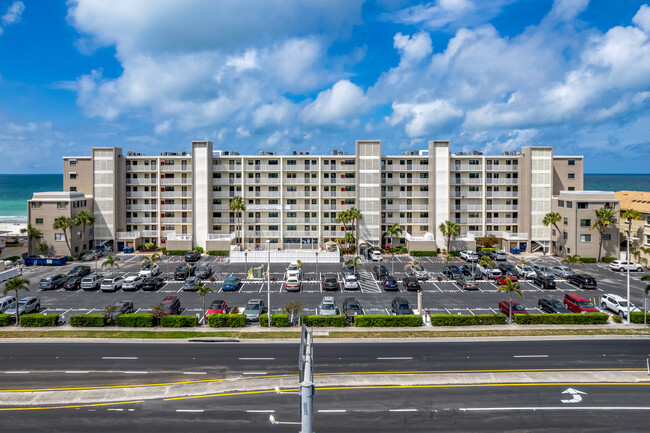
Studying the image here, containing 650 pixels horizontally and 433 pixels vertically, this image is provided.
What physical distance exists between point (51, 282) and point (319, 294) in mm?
34395

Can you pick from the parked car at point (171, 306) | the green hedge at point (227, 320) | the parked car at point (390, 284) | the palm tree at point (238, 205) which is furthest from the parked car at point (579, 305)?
the palm tree at point (238, 205)

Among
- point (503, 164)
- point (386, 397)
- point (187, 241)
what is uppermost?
point (503, 164)

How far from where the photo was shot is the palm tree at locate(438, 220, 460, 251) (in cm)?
7938

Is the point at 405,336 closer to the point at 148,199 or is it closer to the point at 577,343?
the point at 577,343

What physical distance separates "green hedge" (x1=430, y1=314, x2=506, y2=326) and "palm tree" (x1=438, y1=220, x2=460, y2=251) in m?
39.7

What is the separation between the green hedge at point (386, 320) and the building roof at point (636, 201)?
178ft

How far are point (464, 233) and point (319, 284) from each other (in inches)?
1563

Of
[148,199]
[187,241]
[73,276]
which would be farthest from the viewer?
[148,199]

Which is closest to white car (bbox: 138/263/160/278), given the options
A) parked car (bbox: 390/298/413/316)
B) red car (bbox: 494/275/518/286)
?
parked car (bbox: 390/298/413/316)

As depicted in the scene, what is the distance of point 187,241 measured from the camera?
8269 cm

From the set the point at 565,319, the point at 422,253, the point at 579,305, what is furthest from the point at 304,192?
the point at 565,319

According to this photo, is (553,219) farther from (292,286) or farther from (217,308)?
(217,308)

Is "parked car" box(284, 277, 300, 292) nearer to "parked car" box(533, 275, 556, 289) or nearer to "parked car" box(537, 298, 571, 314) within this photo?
"parked car" box(537, 298, 571, 314)

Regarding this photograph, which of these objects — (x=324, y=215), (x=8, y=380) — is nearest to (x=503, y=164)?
(x=324, y=215)
